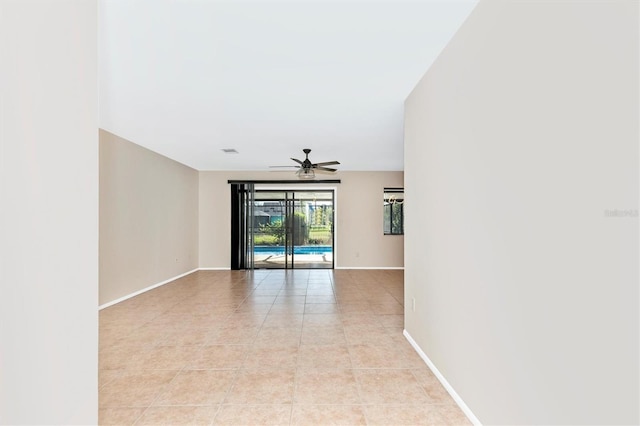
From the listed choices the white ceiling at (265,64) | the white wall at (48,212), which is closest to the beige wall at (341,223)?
the white ceiling at (265,64)

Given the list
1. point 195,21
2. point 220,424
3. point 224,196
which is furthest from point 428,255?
point 224,196

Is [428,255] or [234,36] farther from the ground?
[234,36]

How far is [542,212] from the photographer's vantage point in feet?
4.41

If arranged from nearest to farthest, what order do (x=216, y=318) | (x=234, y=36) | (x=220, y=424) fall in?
(x=220, y=424) < (x=234, y=36) < (x=216, y=318)

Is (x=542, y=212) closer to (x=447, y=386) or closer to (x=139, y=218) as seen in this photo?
(x=447, y=386)

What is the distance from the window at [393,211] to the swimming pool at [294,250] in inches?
64.2

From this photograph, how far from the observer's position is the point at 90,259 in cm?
122

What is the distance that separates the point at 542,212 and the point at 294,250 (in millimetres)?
7385

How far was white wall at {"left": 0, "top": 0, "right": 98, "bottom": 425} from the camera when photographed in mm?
899

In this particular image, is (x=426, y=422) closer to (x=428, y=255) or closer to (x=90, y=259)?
(x=428, y=255)

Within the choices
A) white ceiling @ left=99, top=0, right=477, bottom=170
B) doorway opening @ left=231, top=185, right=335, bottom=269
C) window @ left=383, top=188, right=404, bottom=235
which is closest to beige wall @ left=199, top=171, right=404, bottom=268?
window @ left=383, top=188, right=404, bottom=235

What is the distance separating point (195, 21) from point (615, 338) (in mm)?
2582

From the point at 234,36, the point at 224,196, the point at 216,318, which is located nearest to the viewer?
the point at 234,36

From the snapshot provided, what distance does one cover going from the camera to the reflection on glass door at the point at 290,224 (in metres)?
8.48
